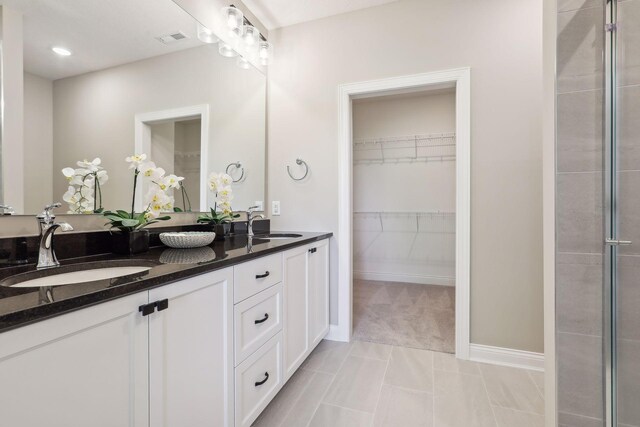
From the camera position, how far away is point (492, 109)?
1.93m

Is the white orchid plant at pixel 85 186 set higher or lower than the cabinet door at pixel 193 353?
higher

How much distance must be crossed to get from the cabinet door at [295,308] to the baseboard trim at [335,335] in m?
0.50

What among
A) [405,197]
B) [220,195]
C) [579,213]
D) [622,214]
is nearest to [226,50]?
[220,195]

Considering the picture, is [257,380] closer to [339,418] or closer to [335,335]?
[339,418]

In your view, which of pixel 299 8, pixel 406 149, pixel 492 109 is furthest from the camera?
pixel 406 149

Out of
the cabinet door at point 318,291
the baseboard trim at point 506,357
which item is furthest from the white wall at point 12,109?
the baseboard trim at point 506,357

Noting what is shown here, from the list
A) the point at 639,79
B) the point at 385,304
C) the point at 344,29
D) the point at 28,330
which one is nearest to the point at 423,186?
the point at 385,304

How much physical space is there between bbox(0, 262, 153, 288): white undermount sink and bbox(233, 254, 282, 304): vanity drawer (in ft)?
1.06

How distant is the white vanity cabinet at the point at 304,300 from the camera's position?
5.28ft

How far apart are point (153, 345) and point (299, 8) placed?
2.42 metres

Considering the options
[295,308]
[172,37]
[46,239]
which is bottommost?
[295,308]

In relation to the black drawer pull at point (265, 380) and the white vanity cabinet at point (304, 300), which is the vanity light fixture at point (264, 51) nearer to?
the white vanity cabinet at point (304, 300)

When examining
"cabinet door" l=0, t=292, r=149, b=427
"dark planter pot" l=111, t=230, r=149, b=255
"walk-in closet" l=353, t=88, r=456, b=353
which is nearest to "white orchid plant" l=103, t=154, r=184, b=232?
"dark planter pot" l=111, t=230, r=149, b=255

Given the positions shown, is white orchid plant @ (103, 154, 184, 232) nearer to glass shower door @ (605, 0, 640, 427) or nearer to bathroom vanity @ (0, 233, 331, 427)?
bathroom vanity @ (0, 233, 331, 427)
